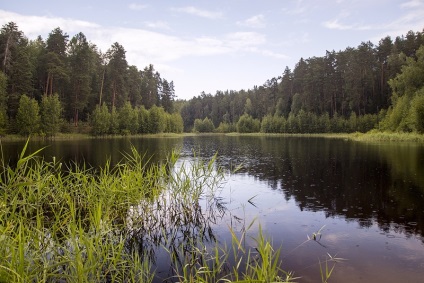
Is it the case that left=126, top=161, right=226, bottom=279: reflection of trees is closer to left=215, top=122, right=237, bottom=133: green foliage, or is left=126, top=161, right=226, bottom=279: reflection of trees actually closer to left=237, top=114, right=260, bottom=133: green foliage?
left=237, top=114, right=260, bottom=133: green foliage

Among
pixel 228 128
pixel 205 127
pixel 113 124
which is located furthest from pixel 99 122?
pixel 205 127

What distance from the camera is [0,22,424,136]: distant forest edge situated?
186ft

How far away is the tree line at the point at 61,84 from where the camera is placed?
55475 mm

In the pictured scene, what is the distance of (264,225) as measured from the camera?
10094 mm

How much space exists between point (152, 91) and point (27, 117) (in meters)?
63.7

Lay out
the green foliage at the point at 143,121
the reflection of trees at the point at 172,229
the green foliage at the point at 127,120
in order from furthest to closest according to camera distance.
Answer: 1. the green foliage at the point at 143,121
2. the green foliage at the point at 127,120
3. the reflection of trees at the point at 172,229

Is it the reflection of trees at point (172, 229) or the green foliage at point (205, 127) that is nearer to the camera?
the reflection of trees at point (172, 229)

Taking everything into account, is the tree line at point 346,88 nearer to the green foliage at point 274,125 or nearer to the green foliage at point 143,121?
the green foliage at point 274,125

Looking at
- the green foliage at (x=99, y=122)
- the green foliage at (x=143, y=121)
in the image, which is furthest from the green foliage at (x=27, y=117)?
the green foliage at (x=143, y=121)

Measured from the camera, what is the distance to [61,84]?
2803 inches

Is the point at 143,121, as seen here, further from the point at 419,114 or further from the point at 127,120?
the point at 419,114

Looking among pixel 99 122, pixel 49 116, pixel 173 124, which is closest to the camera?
pixel 49 116

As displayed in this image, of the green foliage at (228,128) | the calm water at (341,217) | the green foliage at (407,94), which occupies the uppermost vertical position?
the green foliage at (407,94)

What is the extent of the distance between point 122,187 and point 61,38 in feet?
224
